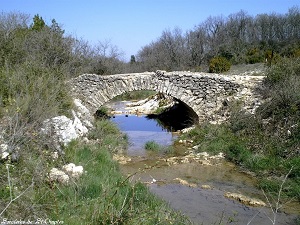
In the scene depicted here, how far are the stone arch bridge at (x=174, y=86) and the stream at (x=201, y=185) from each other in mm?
2381

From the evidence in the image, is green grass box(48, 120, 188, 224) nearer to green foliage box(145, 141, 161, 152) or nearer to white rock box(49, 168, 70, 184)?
white rock box(49, 168, 70, 184)

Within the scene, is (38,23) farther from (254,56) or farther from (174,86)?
(254,56)

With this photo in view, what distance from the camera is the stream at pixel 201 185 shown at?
6.38 meters

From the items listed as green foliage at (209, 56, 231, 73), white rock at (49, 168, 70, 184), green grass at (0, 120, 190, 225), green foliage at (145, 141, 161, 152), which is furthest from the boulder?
green foliage at (209, 56, 231, 73)

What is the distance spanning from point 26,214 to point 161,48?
40.4 m

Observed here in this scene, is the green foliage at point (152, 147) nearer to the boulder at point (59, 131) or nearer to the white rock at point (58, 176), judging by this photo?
the boulder at point (59, 131)

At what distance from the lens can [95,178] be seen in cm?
599

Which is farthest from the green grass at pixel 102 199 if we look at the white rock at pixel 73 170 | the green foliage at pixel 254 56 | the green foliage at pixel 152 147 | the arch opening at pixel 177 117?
the green foliage at pixel 254 56

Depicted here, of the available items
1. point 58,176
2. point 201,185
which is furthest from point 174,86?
point 58,176

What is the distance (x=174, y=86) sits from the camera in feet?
46.9

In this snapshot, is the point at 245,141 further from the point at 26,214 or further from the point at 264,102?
the point at 26,214

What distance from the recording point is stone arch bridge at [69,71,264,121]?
14.1 m

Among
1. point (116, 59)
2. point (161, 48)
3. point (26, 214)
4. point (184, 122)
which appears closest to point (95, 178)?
point (26, 214)

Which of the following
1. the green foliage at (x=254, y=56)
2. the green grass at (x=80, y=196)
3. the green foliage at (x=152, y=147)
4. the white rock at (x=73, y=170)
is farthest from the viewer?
the green foliage at (x=254, y=56)
